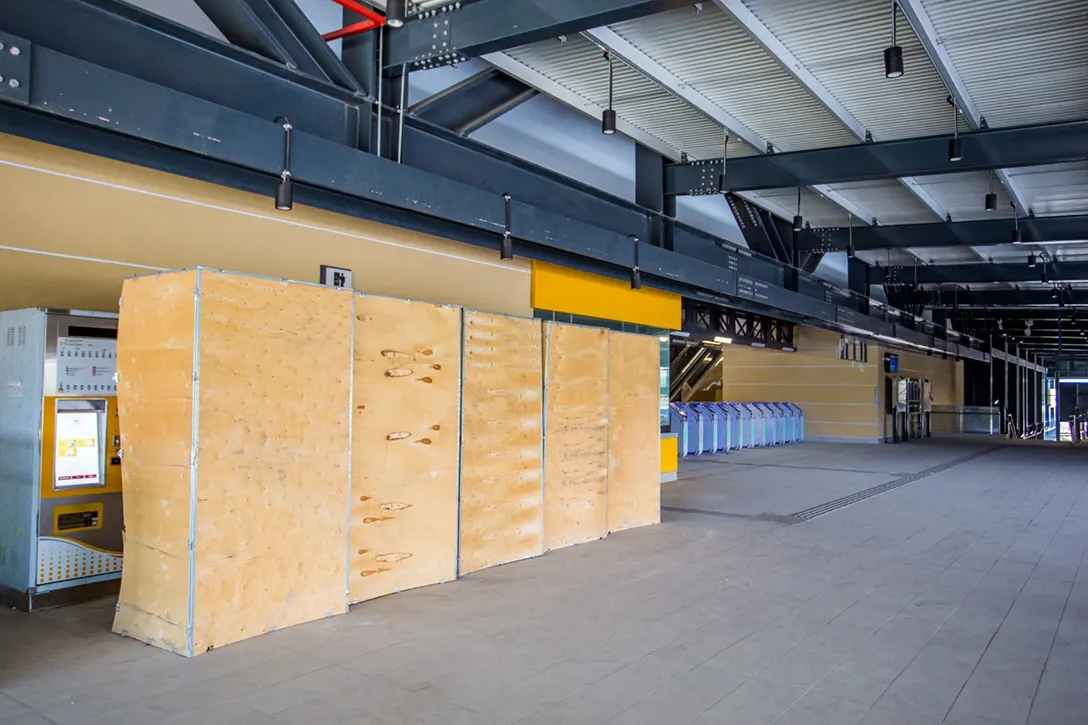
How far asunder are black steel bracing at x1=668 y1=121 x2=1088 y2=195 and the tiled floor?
4001 mm

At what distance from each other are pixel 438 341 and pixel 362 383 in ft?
2.71

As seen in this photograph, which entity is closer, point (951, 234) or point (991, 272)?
point (951, 234)

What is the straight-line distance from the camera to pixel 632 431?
882 cm

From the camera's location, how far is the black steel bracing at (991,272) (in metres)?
15.7

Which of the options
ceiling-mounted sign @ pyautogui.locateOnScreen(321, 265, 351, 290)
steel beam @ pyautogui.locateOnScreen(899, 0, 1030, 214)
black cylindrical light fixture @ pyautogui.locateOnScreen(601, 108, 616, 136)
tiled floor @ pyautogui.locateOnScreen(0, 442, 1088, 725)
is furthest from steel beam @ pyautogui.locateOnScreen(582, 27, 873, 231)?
tiled floor @ pyautogui.locateOnScreen(0, 442, 1088, 725)

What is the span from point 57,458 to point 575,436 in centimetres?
445

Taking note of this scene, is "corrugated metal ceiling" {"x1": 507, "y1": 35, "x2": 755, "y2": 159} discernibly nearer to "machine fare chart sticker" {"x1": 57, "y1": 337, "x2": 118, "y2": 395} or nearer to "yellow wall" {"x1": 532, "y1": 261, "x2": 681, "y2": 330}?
"yellow wall" {"x1": 532, "y1": 261, "x2": 681, "y2": 330}

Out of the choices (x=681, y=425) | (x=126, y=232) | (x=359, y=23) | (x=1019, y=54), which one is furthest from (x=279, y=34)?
(x=681, y=425)

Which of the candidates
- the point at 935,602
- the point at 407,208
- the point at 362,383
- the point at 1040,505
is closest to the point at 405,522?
the point at 362,383

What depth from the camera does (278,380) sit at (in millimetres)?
5082

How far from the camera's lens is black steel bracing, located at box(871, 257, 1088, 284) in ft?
51.6

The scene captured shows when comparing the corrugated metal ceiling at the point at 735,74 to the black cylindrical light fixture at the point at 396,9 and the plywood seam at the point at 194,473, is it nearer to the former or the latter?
the black cylindrical light fixture at the point at 396,9

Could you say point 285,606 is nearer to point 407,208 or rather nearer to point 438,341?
point 438,341

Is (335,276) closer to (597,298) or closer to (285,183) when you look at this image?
(285,183)
